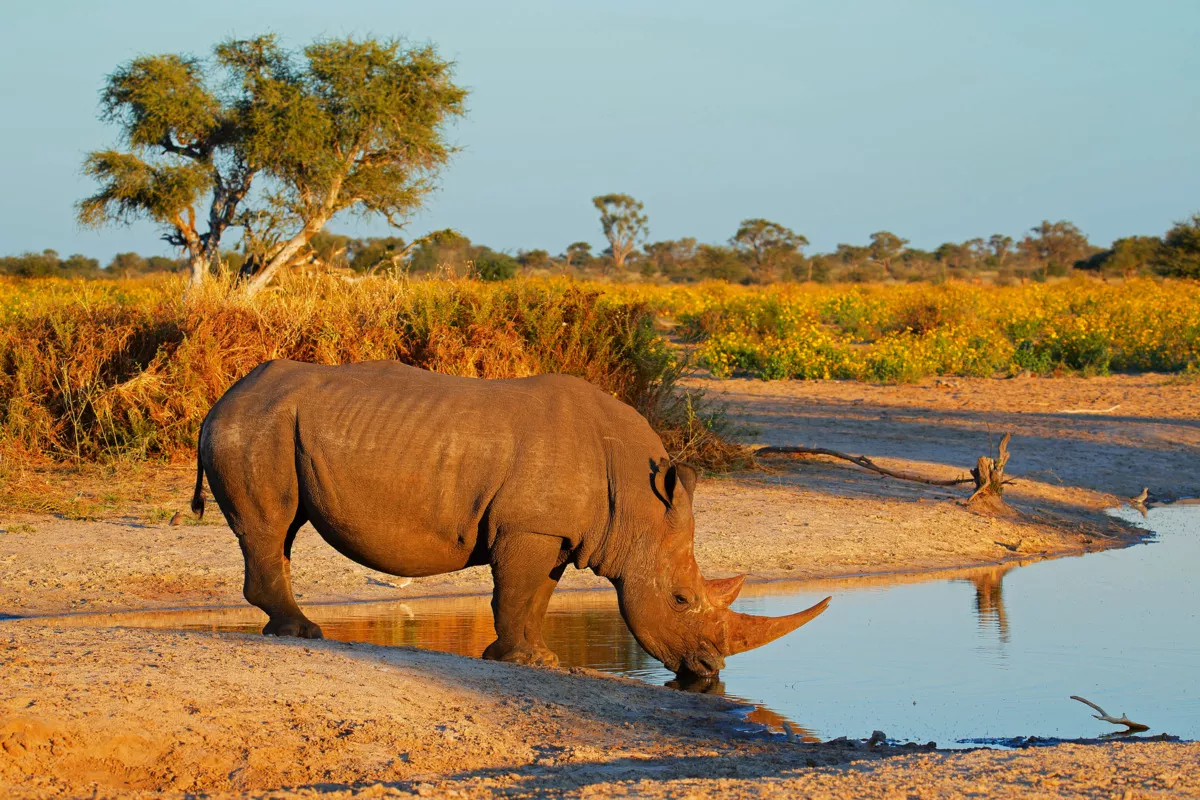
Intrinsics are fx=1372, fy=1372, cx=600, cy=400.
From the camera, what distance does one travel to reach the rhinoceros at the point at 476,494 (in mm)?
6324

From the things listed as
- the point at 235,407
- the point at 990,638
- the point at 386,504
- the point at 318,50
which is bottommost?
the point at 990,638

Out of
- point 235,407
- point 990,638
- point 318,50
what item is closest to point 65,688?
point 235,407

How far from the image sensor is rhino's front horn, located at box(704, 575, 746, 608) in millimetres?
6605

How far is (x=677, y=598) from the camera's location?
6586 mm

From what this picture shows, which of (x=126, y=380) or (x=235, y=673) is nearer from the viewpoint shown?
(x=235, y=673)

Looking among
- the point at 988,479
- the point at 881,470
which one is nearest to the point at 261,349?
the point at 881,470

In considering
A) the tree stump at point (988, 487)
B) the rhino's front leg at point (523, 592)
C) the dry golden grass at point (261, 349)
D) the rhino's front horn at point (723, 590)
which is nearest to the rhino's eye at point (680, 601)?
the rhino's front horn at point (723, 590)

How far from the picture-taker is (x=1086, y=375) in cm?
2198

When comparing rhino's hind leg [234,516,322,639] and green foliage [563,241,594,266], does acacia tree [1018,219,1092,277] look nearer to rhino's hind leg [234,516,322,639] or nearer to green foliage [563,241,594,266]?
green foliage [563,241,594,266]

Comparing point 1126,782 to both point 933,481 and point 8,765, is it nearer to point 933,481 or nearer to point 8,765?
point 8,765

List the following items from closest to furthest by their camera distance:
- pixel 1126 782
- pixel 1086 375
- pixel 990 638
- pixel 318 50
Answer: pixel 1126 782 → pixel 990 638 → pixel 1086 375 → pixel 318 50

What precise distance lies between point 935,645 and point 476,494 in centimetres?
318

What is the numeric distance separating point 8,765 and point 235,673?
1.14 m

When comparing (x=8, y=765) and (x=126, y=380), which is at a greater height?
(x=126, y=380)
